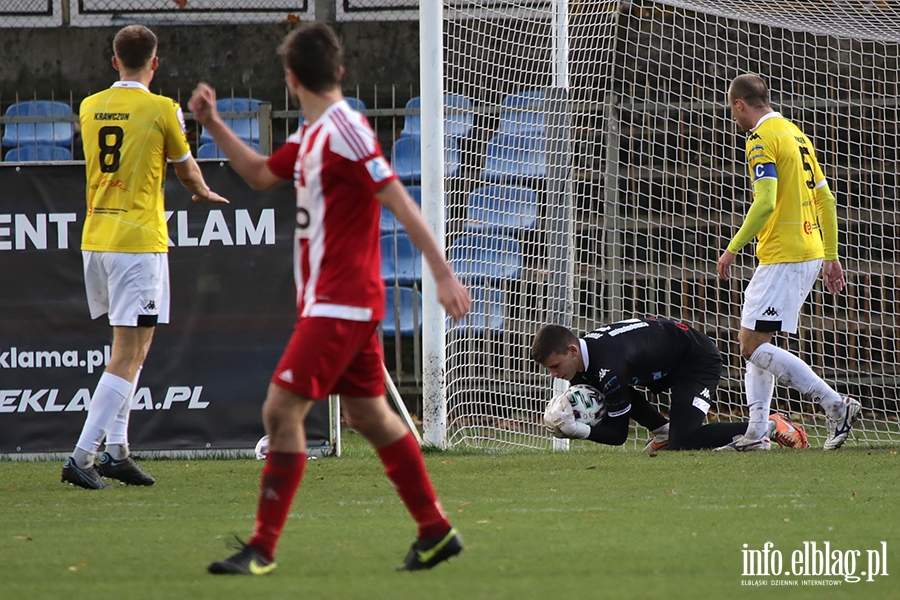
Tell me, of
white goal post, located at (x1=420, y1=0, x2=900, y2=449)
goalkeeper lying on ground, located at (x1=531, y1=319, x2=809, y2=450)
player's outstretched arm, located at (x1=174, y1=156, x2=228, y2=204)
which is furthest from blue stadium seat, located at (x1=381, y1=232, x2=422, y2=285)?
player's outstretched arm, located at (x1=174, y1=156, x2=228, y2=204)

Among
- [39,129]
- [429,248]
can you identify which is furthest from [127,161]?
[39,129]

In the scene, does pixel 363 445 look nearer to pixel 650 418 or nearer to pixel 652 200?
pixel 650 418

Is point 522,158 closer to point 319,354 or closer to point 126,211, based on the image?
point 126,211

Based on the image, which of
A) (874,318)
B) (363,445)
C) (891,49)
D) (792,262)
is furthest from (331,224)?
(891,49)

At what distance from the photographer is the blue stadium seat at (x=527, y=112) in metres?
8.43

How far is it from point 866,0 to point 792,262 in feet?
9.62

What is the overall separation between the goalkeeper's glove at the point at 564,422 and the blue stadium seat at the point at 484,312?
1104 millimetres

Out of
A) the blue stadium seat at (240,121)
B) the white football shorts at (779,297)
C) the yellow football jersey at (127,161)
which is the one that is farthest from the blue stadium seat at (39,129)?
the white football shorts at (779,297)

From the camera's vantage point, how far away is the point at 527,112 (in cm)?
854

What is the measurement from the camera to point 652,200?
1055cm

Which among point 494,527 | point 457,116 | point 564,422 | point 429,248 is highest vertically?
point 457,116

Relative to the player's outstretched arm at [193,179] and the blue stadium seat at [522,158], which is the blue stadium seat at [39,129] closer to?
the blue stadium seat at [522,158]

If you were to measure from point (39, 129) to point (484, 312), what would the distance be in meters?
5.98

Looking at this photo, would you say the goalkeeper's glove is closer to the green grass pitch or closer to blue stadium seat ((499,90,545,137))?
the green grass pitch
